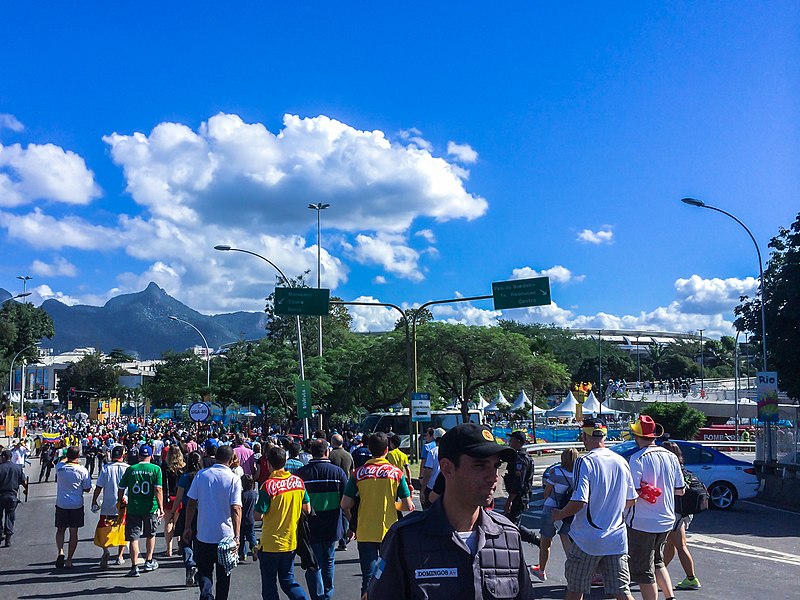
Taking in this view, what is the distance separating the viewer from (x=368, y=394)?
132 feet

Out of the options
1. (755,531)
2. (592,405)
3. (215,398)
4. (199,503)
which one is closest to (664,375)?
(592,405)

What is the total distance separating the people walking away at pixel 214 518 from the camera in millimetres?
7270

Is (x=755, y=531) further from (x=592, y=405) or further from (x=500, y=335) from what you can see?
(x=592, y=405)

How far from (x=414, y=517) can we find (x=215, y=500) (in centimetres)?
498

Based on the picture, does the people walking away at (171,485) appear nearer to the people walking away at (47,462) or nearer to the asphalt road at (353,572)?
the asphalt road at (353,572)

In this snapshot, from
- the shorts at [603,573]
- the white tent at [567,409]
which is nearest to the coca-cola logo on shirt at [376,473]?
the shorts at [603,573]

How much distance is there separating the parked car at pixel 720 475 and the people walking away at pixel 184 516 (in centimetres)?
897

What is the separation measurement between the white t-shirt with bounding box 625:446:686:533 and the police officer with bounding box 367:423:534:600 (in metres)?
4.39

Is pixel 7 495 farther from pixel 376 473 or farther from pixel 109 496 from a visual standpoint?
pixel 376 473

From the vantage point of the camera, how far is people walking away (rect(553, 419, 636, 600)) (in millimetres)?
6055

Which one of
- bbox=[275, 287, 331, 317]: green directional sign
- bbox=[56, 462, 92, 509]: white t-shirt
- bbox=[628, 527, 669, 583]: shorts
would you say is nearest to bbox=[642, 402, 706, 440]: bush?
bbox=[275, 287, 331, 317]: green directional sign

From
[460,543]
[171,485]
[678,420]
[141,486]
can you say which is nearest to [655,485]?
[460,543]

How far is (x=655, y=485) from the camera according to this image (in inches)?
278

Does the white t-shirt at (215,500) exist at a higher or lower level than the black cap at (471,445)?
lower
